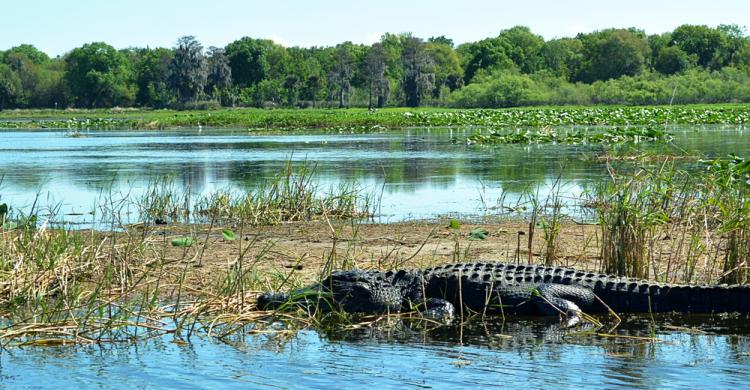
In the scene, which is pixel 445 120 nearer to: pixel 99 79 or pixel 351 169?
pixel 351 169

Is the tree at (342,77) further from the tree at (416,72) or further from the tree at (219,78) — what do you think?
the tree at (219,78)

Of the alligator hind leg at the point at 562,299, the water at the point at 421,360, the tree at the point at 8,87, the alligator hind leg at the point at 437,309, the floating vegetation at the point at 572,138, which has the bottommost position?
the water at the point at 421,360

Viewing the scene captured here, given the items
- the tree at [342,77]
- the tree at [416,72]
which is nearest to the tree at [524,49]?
the tree at [416,72]

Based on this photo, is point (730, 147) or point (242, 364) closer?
point (242, 364)

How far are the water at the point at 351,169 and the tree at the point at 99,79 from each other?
242ft

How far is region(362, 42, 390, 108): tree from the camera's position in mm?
92438

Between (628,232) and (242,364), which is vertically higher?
(628,232)

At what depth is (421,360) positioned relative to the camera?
629cm

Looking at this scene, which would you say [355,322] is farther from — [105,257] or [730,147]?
[730,147]

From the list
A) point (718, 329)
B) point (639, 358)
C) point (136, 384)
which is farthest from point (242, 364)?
point (718, 329)

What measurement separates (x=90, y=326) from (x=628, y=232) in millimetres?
4457

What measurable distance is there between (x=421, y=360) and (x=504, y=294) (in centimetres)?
136

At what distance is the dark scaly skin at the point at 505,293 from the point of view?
7.33m

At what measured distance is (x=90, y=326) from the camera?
6.91 meters
